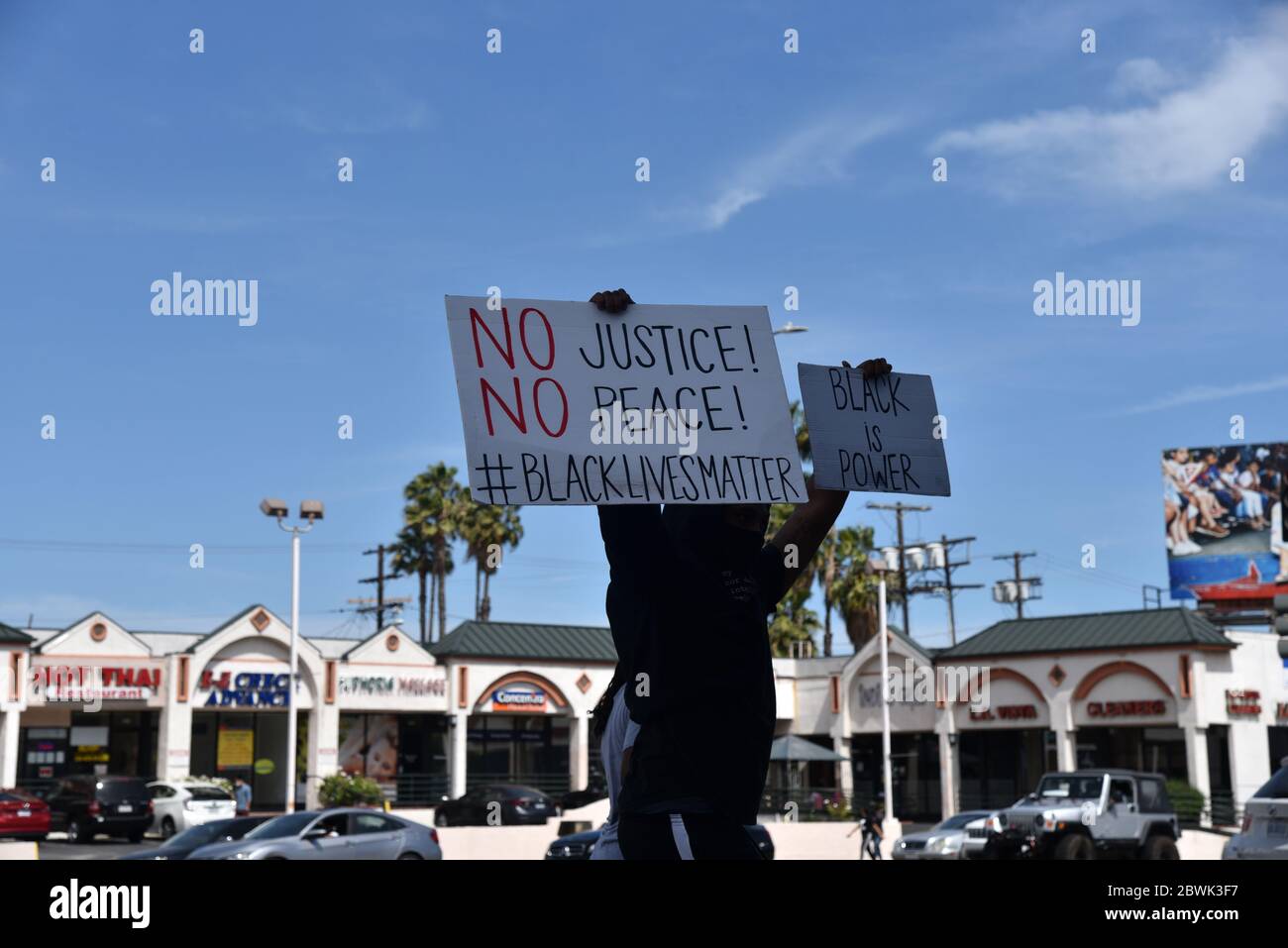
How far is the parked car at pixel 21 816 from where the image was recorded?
109 ft

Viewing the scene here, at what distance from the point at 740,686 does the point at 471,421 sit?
1.05 metres

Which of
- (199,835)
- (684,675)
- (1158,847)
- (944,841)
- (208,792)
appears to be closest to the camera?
(684,675)

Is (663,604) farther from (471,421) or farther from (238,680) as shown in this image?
(238,680)

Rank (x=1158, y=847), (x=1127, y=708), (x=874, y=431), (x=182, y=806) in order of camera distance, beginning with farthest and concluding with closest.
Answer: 1. (x=1127, y=708)
2. (x=182, y=806)
3. (x=1158, y=847)
4. (x=874, y=431)

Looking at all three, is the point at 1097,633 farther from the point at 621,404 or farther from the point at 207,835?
the point at 621,404

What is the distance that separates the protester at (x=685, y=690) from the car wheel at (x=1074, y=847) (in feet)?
68.8

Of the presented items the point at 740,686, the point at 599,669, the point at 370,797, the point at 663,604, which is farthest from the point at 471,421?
the point at 599,669

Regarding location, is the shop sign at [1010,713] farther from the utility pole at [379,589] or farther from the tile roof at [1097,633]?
the utility pole at [379,589]

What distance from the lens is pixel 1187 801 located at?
4228 centimetres

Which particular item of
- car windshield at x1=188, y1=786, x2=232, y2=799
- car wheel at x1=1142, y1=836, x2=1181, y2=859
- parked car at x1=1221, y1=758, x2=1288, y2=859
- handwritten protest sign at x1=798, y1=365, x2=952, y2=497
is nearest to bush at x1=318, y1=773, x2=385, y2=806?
car windshield at x1=188, y1=786, x2=232, y2=799

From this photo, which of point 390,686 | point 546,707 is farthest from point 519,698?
point 390,686

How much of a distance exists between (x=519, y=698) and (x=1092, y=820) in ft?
95.6

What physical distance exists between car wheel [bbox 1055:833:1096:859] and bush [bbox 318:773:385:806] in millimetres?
24723

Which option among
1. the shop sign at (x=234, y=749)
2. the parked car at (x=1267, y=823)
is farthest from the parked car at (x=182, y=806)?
the parked car at (x=1267, y=823)
